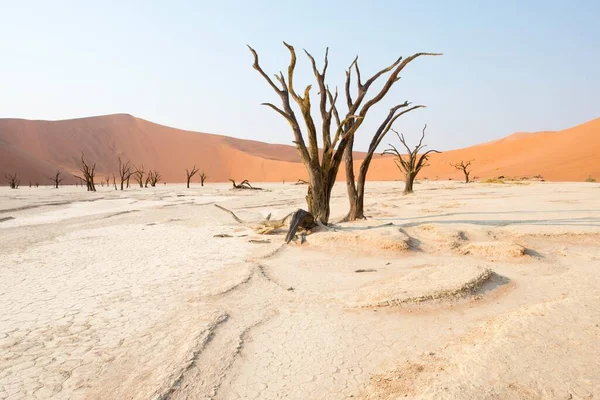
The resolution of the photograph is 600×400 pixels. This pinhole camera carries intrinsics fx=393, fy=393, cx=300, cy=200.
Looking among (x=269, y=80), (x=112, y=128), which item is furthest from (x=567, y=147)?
(x=112, y=128)

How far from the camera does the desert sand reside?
209cm

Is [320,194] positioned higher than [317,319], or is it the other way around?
[320,194]

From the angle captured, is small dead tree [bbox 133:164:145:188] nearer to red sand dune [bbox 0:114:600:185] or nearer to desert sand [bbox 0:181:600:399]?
red sand dune [bbox 0:114:600:185]

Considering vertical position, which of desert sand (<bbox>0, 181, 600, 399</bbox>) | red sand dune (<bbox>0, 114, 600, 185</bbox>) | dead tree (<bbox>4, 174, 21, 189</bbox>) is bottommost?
desert sand (<bbox>0, 181, 600, 399</bbox>)

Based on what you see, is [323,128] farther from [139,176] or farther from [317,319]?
[139,176]

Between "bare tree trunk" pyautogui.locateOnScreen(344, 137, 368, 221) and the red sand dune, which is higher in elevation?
the red sand dune

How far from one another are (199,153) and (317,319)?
8344 centimetres

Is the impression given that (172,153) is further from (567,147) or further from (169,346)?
(169,346)

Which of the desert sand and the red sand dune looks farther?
the red sand dune

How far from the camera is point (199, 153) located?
82.9m

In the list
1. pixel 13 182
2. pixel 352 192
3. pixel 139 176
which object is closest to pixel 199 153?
pixel 139 176

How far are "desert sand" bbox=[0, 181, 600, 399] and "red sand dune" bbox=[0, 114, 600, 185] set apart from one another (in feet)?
117

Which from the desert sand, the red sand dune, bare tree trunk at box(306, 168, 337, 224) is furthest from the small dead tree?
the desert sand

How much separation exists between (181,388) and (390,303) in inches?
68.4
